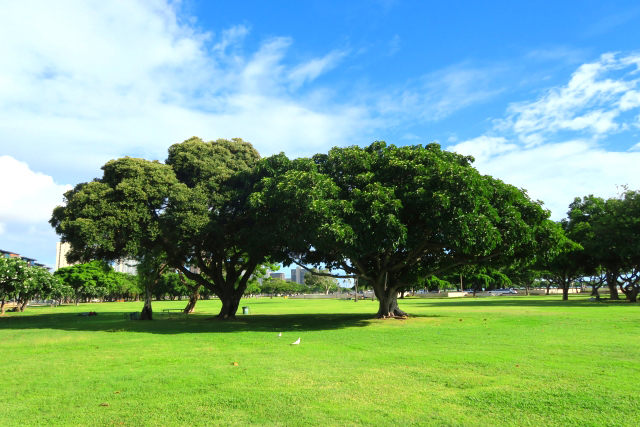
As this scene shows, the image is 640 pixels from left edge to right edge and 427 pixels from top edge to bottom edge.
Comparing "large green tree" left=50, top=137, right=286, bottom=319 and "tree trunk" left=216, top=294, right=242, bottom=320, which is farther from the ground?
"large green tree" left=50, top=137, right=286, bottom=319

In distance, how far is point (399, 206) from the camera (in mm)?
17344

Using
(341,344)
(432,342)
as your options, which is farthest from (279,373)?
(432,342)

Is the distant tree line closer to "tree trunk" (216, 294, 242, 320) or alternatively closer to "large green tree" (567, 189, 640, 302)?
"tree trunk" (216, 294, 242, 320)

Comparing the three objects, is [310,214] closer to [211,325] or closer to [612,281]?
[211,325]

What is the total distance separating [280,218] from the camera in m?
19.2

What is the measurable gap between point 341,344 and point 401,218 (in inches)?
293

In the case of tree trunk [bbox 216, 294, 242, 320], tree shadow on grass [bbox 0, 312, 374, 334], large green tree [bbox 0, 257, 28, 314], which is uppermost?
large green tree [bbox 0, 257, 28, 314]

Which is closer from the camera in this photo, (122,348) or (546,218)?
(122,348)

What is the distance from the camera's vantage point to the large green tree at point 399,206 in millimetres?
16953

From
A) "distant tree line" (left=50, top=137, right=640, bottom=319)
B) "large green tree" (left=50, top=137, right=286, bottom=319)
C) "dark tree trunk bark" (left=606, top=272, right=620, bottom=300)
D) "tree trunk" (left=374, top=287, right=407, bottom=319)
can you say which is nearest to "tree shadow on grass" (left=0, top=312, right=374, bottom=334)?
"tree trunk" (left=374, top=287, right=407, bottom=319)

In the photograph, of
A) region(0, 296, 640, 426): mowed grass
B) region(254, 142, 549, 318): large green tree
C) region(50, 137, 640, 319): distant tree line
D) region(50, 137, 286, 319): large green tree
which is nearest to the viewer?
region(0, 296, 640, 426): mowed grass

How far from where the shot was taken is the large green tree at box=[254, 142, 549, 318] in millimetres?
16953

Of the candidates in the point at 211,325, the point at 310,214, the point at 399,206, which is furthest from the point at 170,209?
the point at 399,206

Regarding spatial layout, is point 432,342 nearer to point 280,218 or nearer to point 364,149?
point 280,218
